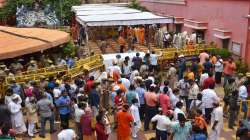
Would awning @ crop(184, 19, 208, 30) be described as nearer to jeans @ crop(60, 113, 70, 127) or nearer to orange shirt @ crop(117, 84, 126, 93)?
orange shirt @ crop(117, 84, 126, 93)

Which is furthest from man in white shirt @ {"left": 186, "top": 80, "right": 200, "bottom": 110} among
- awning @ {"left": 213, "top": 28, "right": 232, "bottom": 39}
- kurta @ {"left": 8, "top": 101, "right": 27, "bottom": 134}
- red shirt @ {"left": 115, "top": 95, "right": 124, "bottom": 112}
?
awning @ {"left": 213, "top": 28, "right": 232, "bottom": 39}

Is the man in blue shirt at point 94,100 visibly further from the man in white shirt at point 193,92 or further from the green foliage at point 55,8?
the green foliage at point 55,8

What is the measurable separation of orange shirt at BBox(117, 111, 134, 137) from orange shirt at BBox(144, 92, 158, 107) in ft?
4.39

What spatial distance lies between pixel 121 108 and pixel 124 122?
3.20 ft

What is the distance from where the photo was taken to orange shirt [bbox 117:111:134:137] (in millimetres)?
10016

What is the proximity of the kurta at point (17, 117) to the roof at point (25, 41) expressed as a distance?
243 inches

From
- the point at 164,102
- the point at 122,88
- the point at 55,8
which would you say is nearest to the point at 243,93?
the point at 164,102

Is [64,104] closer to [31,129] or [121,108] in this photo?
[31,129]

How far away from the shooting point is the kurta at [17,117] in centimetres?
1117

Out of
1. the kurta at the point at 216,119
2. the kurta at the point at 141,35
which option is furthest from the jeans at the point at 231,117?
the kurta at the point at 141,35

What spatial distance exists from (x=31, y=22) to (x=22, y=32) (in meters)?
9.76

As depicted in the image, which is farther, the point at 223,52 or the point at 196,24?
the point at 196,24

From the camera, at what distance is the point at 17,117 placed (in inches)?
448

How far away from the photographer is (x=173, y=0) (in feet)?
92.8
